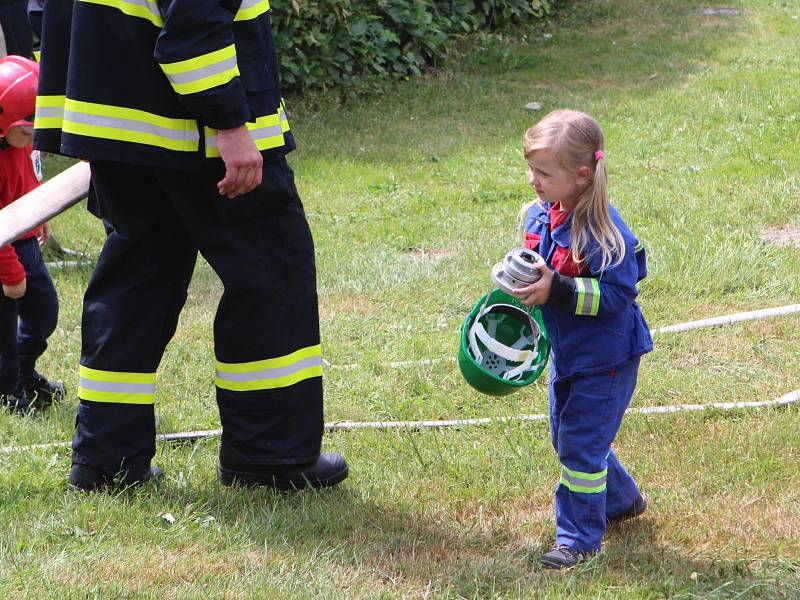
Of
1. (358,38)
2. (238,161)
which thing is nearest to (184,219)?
(238,161)

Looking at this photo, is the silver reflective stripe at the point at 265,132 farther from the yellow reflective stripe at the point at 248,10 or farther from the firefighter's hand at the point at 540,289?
the firefighter's hand at the point at 540,289

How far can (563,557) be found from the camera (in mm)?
3113

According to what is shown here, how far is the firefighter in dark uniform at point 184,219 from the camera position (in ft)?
10.3

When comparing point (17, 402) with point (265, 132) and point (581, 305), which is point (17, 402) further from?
point (581, 305)

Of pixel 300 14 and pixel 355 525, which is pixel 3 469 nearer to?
pixel 355 525

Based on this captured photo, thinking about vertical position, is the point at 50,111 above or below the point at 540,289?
above

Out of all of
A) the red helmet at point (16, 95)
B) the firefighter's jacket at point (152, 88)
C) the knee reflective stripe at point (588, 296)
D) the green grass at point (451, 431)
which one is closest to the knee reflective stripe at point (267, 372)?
the green grass at point (451, 431)

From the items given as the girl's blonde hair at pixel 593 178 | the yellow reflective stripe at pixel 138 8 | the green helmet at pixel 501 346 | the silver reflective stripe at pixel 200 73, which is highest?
the yellow reflective stripe at pixel 138 8

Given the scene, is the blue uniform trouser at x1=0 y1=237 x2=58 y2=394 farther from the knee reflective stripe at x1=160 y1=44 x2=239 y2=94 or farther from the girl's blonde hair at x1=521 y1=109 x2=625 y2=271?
the girl's blonde hair at x1=521 y1=109 x2=625 y2=271

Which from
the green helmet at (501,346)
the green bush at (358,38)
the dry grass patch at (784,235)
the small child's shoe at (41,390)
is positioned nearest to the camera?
the green helmet at (501,346)

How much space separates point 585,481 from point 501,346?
0.48 meters

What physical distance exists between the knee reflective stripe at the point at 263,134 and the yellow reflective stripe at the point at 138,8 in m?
0.35

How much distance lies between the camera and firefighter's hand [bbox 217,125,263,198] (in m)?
3.14

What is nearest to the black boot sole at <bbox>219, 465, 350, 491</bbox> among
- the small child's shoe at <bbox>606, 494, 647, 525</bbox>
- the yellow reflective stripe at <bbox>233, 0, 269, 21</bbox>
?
the small child's shoe at <bbox>606, 494, 647, 525</bbox>
